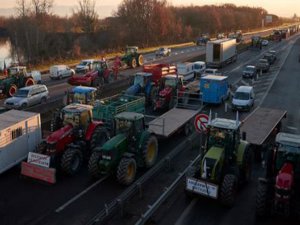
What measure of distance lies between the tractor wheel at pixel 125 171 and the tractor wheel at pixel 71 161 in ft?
7.76

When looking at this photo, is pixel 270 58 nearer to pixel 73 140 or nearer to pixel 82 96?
pixel 82 96

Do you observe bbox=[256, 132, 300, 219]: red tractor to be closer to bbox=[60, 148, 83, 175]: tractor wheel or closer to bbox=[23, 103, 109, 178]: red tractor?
bbox=[60, 148, 83, 175]: tractor wheel

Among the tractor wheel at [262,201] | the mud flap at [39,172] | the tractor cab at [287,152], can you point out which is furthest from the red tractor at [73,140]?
the tractor cab at [287,152]

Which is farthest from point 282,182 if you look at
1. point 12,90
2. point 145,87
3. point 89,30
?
point 89,30

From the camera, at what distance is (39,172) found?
15.9 meters

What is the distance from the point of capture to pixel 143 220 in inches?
492

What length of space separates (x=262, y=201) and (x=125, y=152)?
5.99m

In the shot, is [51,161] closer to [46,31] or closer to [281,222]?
[281,222]

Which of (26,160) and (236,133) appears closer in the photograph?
(236,133)

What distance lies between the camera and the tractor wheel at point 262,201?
1247 cm

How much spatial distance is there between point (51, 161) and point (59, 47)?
2370 inches

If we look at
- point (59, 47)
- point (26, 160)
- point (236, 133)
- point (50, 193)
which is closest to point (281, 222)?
point (236, 133)

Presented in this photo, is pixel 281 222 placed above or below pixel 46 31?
below

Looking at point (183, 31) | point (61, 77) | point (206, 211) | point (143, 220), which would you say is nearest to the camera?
point (143, 220)
